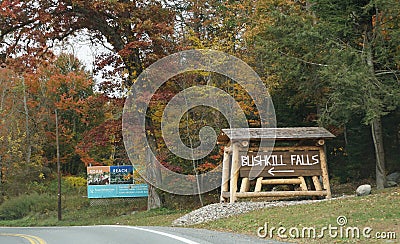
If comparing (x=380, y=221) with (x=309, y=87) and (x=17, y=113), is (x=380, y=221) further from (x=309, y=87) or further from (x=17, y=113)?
(x=17, y=113)

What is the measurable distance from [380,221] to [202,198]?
1765 cm

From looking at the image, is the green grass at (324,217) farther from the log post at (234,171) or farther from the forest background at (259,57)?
the forest background at (259,57)

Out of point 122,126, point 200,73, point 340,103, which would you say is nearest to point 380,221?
point 340,103

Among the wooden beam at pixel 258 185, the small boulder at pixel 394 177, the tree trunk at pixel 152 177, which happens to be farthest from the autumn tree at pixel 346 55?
the tree trunk at pixel 152 177

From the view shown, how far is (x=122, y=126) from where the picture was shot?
88.5 feet

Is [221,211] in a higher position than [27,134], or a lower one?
lower

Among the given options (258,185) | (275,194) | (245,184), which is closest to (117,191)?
(245,184)

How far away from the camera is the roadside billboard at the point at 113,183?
31.2 metres

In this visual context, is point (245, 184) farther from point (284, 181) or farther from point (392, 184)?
point (392, 184)

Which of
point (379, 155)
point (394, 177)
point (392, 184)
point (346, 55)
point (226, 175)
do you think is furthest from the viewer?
point (394, 177)

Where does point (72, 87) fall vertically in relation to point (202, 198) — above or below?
above

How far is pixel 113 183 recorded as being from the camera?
31500 mm

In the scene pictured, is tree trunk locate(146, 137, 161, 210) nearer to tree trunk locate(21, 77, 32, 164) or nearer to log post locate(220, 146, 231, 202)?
log post locate(220, 146, 231, 202)

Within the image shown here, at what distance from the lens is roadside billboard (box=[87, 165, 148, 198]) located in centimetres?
3125
